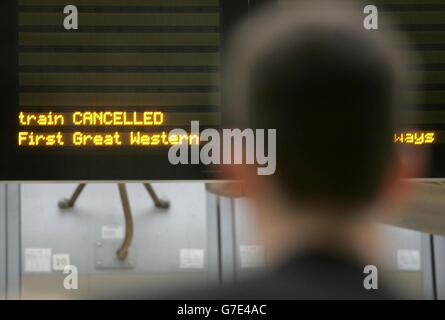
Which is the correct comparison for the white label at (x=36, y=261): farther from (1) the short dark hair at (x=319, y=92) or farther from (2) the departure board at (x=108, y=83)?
(1) the short dark hair at (x=319, y=92)

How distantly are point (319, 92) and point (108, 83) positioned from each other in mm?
562

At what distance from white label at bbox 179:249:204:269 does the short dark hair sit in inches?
76.0

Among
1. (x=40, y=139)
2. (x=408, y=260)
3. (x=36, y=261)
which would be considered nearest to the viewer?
(x=40, y=139)

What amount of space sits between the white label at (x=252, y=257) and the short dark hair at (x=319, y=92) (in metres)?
1.96

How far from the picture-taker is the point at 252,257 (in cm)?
433

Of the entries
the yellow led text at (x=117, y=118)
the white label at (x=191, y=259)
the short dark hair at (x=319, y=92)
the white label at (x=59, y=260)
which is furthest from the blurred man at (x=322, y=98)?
the white label at (x=59, y=260)

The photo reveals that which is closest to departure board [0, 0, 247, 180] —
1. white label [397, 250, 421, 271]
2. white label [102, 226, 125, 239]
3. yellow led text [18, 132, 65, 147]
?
yellow led text [18, 132, 65, 147]

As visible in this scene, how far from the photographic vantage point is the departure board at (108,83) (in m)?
2.29

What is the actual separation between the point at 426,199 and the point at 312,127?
45cm

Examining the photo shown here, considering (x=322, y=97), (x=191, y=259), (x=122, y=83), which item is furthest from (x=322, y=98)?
(x=191, y=259)

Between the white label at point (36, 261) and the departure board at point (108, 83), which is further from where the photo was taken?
the white label at point (36, 261)

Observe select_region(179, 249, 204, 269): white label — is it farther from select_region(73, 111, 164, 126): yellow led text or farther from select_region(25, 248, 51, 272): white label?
select_region(73, 111, 164, 126): yellow led text

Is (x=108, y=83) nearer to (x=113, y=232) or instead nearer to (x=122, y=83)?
(x=122, y=83)
